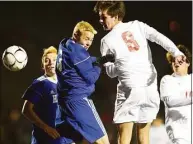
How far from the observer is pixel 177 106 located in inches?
81.6

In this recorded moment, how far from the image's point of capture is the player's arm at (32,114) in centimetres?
189

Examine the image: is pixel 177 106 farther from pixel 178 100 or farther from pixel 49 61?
pixel 49 61

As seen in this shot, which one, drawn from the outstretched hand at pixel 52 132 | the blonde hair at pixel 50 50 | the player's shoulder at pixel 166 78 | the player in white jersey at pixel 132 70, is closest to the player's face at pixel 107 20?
the player in white jersey at pixel 132 70

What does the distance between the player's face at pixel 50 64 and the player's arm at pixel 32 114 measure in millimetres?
119

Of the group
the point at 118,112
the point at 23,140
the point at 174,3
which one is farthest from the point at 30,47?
the point at 174,3

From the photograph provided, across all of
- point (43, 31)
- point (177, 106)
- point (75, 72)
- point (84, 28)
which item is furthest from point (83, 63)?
point (177, 106)

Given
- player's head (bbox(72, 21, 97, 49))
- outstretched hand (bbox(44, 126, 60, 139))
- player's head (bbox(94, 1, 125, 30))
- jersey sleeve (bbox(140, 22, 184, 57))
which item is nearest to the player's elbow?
outstretched hand (bbox(44, 126, 60, 139))

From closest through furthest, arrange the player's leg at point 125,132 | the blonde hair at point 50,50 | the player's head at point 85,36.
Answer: the player's leg at point 125,132
the player's head at point 85,36
the blonde hair at point 50,50

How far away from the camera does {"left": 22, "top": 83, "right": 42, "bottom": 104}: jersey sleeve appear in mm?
1933

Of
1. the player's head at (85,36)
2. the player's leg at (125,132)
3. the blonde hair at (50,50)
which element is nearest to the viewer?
the player's leg at (125,132)

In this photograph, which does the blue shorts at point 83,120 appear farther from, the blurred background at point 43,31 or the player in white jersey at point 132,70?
the blurred background at point 43,31

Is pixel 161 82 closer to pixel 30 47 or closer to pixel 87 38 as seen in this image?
pixel 87 38

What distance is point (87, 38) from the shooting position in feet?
6.17

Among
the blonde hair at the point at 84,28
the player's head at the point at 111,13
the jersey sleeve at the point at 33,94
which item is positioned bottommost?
the jersey sleeve at the point at 33,94
